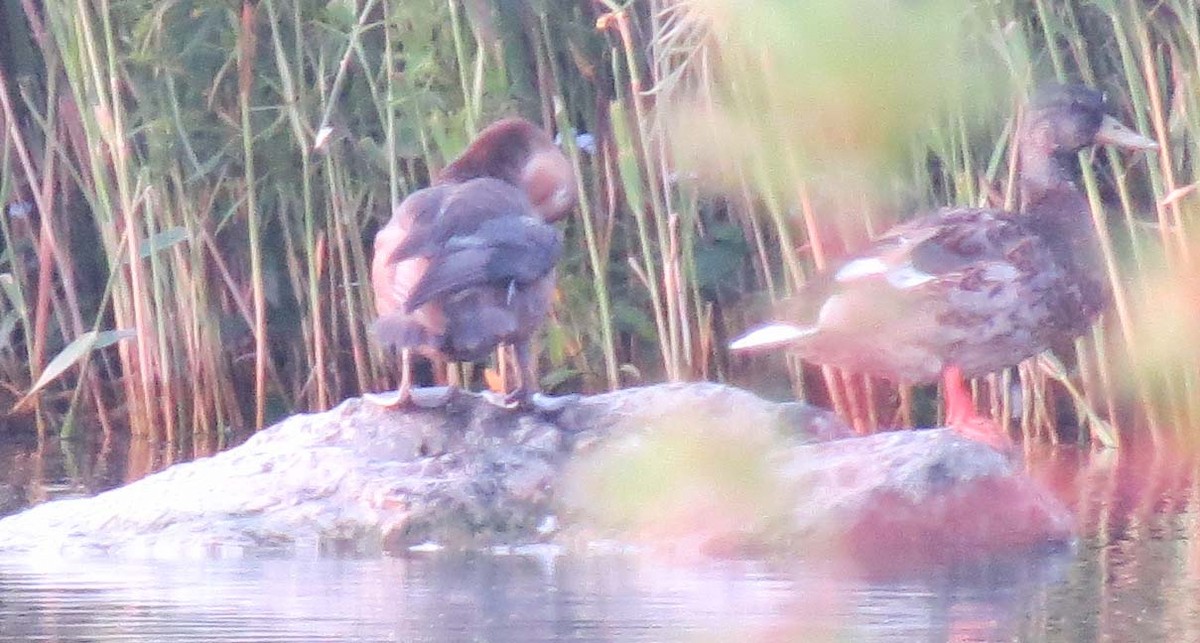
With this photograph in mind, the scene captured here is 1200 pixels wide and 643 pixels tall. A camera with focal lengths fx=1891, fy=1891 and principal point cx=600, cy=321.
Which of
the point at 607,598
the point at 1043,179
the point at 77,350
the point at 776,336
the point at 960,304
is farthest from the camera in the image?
the point at 77,350

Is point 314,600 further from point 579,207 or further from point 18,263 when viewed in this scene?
point 18,263

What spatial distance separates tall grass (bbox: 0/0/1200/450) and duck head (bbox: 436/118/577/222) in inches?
12.7

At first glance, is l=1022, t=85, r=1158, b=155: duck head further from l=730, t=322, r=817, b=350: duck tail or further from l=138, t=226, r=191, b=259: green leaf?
l=138, t=226, r=191, b=259: green leaf

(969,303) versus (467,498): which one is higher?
(969,303)

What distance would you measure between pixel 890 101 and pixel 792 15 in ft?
0.47

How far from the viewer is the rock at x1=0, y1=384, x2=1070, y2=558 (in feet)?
14.4

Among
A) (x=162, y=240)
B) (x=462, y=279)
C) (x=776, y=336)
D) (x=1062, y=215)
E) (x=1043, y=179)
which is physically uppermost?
(x=162, y=240)

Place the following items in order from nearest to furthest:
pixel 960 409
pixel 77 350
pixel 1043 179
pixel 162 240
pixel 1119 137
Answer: pixel 960 409
pixel 1119 137
pixel 1043 179
pixel 77 350
pixel 162 240

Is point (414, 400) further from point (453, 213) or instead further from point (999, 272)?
point (999, 272)

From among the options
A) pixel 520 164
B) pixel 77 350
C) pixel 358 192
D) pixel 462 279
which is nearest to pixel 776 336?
pixel 520 164

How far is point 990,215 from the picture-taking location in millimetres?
5613

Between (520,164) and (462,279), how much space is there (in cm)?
94

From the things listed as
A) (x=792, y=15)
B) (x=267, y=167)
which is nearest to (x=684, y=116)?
(x=792, y=15)

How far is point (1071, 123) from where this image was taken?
5824 mm
